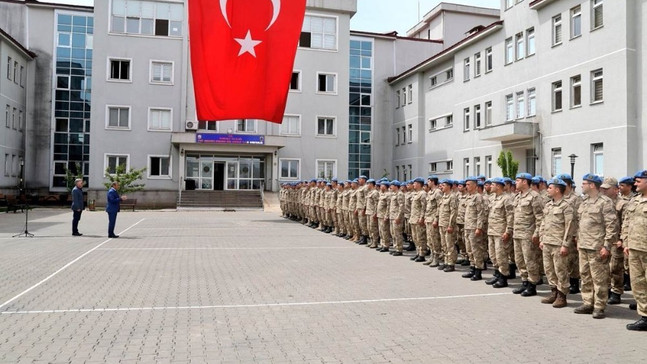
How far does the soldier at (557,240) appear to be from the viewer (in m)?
7.73

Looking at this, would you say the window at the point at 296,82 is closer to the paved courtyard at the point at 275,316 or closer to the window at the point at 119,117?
the window at the point at 119,117

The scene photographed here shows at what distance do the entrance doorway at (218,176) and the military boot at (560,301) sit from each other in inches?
1363

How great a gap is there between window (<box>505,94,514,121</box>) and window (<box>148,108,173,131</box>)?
23509 mm

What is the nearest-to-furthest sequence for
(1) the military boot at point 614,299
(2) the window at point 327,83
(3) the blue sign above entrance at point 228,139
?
(1) the military boot at point 614,299 < (3) the blue sign above entrance at point 228,139 < (2) the window at point 327,83

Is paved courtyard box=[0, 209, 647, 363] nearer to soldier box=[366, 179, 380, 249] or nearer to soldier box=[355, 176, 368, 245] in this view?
soldier box=[366, 179, 380, 249]

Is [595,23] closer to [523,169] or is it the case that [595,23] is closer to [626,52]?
[626,52]

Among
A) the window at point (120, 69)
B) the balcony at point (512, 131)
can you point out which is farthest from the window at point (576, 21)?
the window at point (120, 69)

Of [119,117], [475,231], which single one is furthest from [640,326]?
[119,117]

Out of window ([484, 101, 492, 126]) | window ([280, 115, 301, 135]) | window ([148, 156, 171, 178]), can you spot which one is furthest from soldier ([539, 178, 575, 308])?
window ([148, 156, 171, 178])

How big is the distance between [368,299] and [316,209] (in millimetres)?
13971

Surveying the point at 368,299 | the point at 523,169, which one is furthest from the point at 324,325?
the point at 523,169

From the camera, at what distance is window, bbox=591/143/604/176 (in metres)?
23.2

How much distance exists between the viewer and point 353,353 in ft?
17.7

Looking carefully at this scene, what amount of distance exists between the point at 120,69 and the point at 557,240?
36.9m
